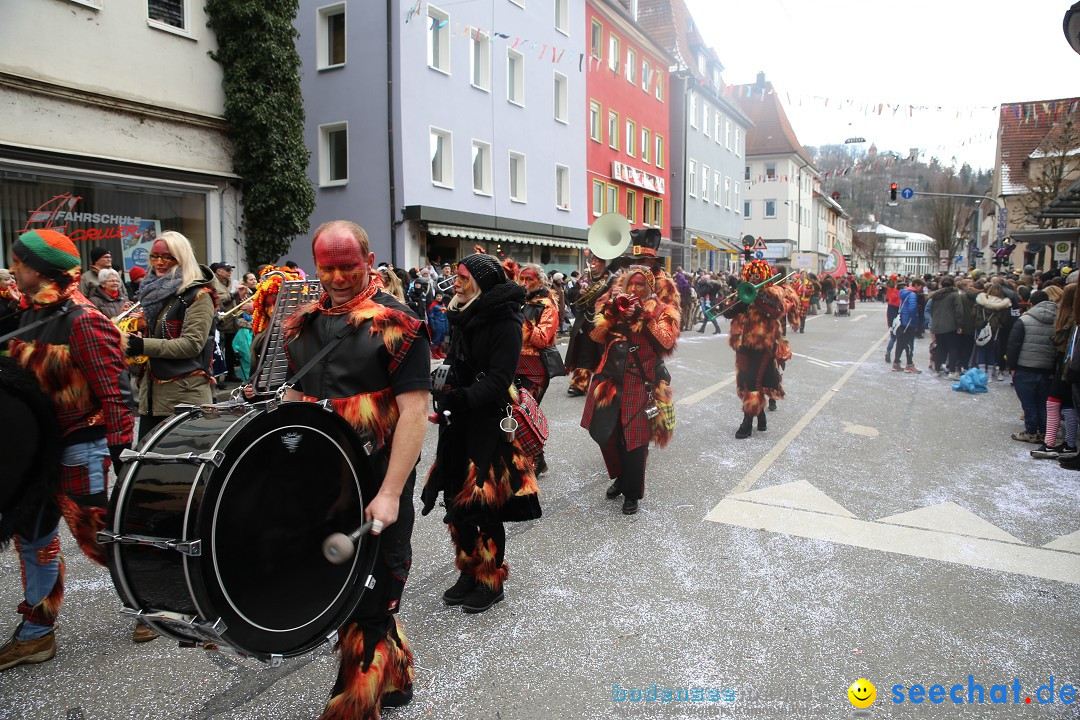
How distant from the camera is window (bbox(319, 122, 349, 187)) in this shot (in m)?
20.2

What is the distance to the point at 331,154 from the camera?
2048cm

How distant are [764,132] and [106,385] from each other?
58580mm

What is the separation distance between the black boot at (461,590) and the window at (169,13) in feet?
44.2

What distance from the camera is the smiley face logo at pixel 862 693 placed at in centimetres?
289

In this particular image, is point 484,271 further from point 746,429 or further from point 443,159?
point 443,159

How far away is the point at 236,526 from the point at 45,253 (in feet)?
5.79

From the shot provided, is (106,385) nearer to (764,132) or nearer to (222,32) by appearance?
(222,32)

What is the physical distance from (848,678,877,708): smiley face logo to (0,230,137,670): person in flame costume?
3.13 meters

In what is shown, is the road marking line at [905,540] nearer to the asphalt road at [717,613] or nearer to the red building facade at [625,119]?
the asphalt road at [717,613]

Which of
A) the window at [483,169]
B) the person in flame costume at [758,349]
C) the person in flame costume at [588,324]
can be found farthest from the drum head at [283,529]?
the window at [483,169]

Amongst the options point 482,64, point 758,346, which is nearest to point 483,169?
point 482,64

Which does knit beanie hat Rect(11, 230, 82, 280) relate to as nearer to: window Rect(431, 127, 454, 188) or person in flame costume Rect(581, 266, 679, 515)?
person in flame costume Rect(581, 266, 679, 515)

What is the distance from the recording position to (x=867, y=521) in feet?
16.6

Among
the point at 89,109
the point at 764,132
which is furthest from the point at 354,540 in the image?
the point at 764,132
